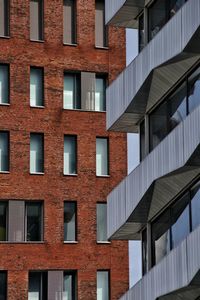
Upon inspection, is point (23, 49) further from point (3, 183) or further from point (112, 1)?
point (112, 1)

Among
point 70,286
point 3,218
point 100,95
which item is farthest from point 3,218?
point 100,95

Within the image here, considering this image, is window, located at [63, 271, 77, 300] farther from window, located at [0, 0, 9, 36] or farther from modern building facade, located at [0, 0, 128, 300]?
window, located at [0, 0, 9, 36]

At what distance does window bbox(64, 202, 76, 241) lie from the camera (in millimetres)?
61938

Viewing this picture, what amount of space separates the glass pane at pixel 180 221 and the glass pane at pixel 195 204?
1.48 ft

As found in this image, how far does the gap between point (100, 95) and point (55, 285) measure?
9.22 meters

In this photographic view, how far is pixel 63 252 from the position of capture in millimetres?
61312

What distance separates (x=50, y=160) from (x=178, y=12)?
89.9ft

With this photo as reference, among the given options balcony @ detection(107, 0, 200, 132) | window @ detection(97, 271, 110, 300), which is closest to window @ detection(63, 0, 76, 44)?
window @ detection(97, 271, 110, 300)

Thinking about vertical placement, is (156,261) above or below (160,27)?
below

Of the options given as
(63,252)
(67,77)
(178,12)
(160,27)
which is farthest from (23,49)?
(178,12)

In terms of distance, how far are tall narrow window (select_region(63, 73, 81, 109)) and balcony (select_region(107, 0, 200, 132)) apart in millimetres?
19973

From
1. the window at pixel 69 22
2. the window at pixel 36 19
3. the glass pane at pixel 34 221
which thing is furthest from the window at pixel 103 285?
the window at pixel 36 19

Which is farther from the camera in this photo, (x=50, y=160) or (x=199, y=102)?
(x=50, y=160)

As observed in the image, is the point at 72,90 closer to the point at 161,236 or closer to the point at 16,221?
the point at 16,221
